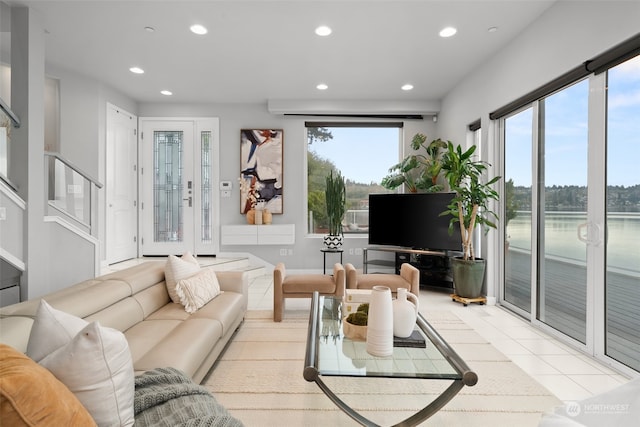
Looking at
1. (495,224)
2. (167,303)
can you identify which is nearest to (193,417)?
(167,303)

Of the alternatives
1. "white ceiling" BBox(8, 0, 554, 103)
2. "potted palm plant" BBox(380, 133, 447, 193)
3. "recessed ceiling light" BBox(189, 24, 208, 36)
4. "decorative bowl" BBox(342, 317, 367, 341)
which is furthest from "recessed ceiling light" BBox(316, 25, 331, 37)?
"decorative bowl" BBox(342, 317, 367, 341)

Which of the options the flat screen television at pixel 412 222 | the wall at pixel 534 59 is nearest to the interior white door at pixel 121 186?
the flat screen television at pixel 412 222

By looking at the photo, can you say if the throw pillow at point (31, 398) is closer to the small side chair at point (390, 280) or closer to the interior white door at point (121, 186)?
the small side chair at point (390, 280)

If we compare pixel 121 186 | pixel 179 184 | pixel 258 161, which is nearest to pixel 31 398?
pixel 258 161

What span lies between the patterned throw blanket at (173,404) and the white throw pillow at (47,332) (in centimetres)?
37

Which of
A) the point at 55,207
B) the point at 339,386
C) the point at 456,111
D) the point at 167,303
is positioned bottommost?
the point at 339,386

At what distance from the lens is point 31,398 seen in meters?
0.76

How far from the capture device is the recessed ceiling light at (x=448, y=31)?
131 inches

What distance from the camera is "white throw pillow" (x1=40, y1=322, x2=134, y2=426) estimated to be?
992 mm

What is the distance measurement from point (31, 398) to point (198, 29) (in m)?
3.49

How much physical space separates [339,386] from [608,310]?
2094mm

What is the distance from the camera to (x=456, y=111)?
193 inches

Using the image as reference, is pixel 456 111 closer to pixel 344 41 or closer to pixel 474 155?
pixel 474 155

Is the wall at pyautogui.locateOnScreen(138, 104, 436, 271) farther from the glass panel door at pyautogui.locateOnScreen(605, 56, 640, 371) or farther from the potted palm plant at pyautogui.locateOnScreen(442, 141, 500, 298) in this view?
the glass panel door at pyautogui.locateOnScreen(605, 56, 640, 371)
